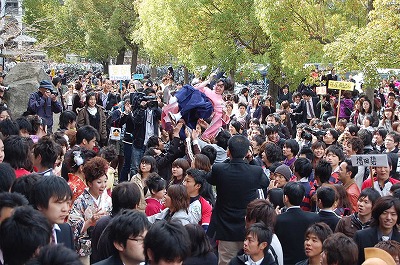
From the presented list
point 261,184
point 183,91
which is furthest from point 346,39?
point 261,184

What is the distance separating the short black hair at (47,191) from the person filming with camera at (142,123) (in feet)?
23.6

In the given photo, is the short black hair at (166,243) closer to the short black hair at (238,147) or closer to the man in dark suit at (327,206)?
the man in dark suit at (327,206)

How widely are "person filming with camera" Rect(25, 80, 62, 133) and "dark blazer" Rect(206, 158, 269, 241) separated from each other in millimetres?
6557

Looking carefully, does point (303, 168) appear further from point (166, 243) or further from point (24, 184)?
point (166, 243)

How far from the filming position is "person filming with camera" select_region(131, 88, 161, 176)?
40.9 ft

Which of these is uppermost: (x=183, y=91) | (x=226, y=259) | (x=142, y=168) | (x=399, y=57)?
(x=399, y=57)

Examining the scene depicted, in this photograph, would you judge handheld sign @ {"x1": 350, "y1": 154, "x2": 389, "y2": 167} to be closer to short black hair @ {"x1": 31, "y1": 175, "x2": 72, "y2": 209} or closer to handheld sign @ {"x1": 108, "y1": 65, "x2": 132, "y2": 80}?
short black hair @ {"x1": 31, "y1": 175, "x2": 72, "y2": 209}

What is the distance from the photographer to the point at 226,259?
23.8ft

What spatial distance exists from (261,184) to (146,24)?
24.3 m

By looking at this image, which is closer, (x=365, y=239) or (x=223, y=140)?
(x=365, y=239)

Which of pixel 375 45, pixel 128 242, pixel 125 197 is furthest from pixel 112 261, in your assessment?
pixel 375 45

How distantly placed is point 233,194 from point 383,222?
5.40ft

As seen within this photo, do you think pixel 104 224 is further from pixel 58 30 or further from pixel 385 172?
pixel 58 30

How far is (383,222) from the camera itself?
6180 millimetres
